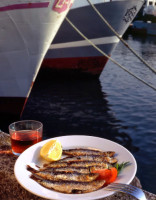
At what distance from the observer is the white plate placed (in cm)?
158

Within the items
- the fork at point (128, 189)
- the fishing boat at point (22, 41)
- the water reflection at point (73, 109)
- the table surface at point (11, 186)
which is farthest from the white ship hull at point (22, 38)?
the fork at point (128, 189)

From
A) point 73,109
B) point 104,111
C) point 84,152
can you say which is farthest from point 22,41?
point 84,152

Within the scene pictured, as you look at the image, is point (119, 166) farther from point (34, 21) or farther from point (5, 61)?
point (5, 61)

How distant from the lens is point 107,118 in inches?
376

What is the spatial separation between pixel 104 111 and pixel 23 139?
8.07 metres

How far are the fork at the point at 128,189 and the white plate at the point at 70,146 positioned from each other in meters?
0.05

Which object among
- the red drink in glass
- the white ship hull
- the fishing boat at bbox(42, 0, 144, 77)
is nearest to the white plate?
the red drink in glass

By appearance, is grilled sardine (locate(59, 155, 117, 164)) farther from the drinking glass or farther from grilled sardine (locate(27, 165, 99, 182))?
the drinking glass

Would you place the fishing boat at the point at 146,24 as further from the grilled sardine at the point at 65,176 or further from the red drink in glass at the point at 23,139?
the grilled sardine at the point at 65,176

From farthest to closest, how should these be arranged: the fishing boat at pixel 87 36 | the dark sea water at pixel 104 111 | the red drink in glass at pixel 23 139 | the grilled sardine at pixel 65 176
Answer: the fishing boat at pixel 87 36, the dark sea water at pixel 104 111, the red drink in glass at pixel 23 139, the grilled sardine at pixel 65 176

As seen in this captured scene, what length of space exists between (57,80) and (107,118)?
539 cm

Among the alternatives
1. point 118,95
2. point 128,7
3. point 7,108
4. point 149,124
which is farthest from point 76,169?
point 128,7

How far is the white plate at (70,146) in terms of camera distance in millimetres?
1583

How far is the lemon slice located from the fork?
527 mm
